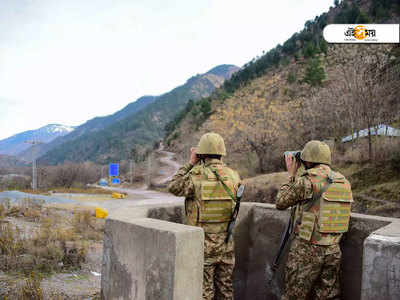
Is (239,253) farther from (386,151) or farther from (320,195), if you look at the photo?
(386,151)

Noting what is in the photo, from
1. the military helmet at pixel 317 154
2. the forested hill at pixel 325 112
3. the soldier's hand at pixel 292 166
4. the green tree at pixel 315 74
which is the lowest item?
the soldier's hand at pixel 292 166

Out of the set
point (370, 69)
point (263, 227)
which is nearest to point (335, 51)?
point (370, 69)

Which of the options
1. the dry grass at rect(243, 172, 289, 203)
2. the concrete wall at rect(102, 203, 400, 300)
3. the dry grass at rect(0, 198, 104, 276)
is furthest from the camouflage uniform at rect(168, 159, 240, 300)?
the dry grass at rect(243, 172, 289, 203)

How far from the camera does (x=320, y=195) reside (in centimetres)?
252

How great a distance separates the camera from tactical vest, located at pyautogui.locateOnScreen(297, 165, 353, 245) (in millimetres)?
2504

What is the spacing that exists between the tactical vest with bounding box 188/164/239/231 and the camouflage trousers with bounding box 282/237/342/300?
0.62m

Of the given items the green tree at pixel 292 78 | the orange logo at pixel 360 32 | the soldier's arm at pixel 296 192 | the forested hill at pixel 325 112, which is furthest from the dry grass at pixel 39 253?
the green tree at pixel 292 78

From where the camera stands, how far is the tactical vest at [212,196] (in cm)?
266

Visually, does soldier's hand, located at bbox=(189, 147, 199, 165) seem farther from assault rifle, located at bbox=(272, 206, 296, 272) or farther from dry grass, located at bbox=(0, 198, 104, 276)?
dry grass, located at bbox=(0, 198, 104, 276)

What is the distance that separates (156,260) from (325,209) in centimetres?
137

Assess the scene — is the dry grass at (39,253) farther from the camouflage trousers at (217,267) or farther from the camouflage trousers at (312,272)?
the camouflage trousers at (312,272)

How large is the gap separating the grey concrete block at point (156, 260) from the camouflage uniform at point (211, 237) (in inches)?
23.5

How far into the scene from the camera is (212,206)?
2.68 metres

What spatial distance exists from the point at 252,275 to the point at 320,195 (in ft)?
4.86
